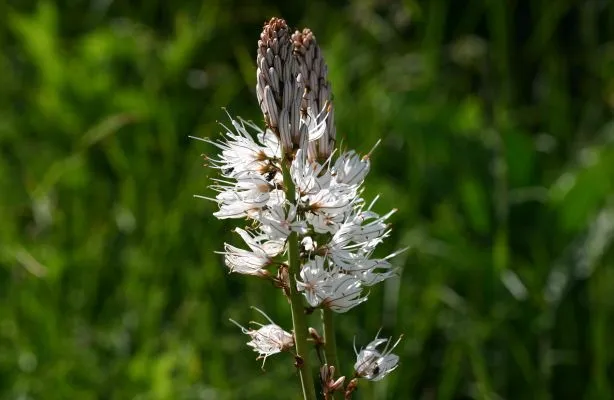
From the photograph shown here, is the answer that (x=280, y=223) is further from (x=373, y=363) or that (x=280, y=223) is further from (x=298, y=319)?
(x=373, y=363)

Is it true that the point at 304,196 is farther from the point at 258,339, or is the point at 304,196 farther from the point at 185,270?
the point at 185,270

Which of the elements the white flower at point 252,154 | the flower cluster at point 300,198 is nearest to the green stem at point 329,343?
the flower cluster at point 300,198

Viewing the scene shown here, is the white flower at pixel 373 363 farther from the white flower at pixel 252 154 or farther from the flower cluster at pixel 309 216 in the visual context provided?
the white flower at pixel 252 154

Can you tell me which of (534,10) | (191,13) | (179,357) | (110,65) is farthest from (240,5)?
(179,357)

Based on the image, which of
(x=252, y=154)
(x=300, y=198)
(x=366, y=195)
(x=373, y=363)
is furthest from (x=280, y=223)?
(x=366, y=195)

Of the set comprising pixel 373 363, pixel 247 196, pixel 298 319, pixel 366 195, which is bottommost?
pixel 366 195
